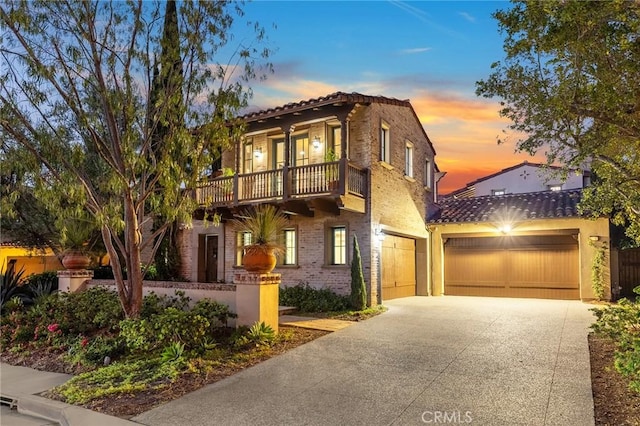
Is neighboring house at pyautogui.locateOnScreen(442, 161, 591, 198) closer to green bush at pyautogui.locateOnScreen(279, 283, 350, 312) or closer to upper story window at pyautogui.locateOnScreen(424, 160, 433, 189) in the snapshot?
upper story window at pyautogui.locateOnScreen(424, 160, 433, 189)

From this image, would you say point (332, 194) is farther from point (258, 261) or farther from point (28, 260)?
point (28, 260)

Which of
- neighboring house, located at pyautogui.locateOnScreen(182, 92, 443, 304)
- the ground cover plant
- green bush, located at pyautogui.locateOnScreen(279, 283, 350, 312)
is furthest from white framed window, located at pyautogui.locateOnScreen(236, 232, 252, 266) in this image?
the ground cover plant

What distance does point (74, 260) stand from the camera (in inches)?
446

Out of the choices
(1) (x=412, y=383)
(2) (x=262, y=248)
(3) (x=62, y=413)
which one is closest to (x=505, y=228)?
(2) (x=262, y=248)

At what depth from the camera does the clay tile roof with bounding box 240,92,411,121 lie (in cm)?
1264

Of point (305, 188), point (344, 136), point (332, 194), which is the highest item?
point (344, 136)

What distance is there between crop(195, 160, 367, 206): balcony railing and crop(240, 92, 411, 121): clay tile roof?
5.92 ft

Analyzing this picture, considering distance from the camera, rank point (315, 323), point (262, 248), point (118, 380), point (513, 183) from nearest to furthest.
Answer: point (118, 380) → point (262, 248) → point (315, 323) → point (513, 183)

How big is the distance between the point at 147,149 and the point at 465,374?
6.53 metres

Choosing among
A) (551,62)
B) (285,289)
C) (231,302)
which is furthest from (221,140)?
(285,289)

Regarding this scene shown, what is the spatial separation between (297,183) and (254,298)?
5.51 metres

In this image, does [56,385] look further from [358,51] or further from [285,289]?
[358,51]

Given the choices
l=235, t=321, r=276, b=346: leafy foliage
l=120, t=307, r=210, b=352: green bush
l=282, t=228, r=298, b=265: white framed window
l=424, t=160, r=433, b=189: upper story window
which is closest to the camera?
l=120, t=307, r=210, b=352: green bush

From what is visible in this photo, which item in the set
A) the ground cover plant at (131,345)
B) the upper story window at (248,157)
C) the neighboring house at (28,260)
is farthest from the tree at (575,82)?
the neighboring house at (28,260)
